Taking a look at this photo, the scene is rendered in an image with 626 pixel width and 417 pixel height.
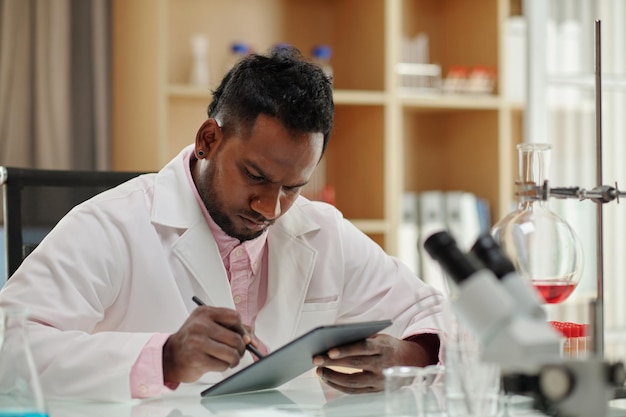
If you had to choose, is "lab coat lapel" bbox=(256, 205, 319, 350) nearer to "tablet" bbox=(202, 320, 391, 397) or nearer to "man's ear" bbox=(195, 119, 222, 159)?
"man's ear" bbox=(195, 119, 222, 159)

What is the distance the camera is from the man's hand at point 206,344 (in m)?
1.19

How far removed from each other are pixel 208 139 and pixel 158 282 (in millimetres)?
257

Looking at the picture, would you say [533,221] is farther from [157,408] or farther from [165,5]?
[165,5]

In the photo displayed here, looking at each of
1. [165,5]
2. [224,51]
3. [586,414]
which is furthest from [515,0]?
[586,414]

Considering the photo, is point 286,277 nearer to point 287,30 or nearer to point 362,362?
point 362,362

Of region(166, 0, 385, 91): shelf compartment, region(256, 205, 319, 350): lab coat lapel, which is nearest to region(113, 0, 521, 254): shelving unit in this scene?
region(166, 0, 385, 91): shelf compartment

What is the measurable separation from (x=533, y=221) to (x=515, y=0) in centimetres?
250

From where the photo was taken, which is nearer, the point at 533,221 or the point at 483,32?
the point at 533,221

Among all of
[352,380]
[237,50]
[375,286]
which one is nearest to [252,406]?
[352,380]

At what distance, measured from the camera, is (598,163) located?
1.42 metres

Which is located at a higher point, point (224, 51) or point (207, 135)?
point (224, 51)

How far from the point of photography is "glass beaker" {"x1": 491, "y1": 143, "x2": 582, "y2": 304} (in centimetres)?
120

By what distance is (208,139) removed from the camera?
159cm

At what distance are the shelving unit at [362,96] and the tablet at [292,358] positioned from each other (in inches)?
64.9
